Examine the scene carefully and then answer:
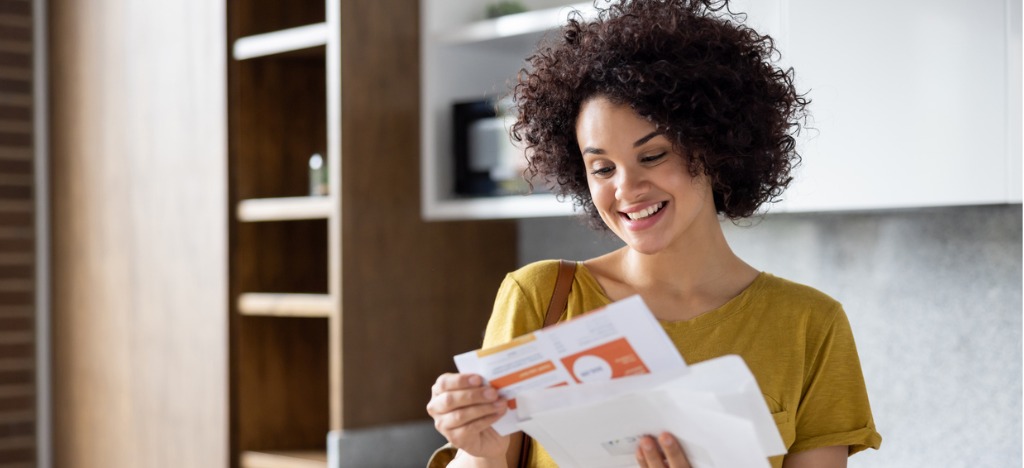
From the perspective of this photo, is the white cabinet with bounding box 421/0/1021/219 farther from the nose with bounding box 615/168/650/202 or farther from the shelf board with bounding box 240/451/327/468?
the shelf board with bounding box 240/451/327/468

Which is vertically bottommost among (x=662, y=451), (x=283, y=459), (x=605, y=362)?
(x=283, y=459)

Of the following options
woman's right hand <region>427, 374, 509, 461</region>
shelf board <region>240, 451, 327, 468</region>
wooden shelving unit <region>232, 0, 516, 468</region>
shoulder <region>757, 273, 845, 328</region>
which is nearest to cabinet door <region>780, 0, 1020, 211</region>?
shoulder <region>757, 273, 845, 328</region>

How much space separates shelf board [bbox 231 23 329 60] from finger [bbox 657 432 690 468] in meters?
1.51

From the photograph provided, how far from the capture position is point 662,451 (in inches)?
48.5

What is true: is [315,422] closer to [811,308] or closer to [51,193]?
[51,193]

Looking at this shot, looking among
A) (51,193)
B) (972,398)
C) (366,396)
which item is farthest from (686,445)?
(51,193)

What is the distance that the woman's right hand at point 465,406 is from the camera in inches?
47.0

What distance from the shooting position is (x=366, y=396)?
2.52 m

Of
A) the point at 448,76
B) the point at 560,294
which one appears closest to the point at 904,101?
the point at 560,294

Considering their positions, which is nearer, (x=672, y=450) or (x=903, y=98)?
(x=672, y=450)

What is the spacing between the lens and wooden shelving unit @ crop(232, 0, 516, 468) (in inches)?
97.4

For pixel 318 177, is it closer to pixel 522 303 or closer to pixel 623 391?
pixel 522 303

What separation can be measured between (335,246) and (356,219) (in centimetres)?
7

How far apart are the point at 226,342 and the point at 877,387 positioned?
143 cm
